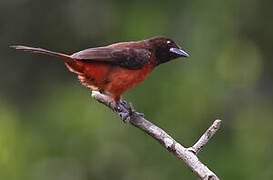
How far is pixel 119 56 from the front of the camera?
6777 mm

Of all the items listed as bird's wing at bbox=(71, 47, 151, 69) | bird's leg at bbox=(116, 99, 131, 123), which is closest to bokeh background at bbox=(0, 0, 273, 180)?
bird's wing at bbox=(71, 47, 151, 69)

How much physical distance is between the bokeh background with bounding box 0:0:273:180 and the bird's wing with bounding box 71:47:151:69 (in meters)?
1.99

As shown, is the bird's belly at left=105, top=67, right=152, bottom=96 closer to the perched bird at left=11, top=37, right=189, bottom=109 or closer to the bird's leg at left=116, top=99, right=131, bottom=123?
the perched bird at left=11, top=37, right=189, bottom=109

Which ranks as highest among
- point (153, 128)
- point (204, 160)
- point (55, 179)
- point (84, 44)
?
point (153, 128)

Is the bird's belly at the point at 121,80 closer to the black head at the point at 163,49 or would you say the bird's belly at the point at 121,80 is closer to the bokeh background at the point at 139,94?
the black head at the point at 163,49

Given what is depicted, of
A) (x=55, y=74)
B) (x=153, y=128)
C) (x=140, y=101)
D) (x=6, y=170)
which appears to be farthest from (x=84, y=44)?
(x=153, y=128)

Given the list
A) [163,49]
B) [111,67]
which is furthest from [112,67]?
[163,49]

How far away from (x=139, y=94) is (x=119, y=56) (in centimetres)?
235

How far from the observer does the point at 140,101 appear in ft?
29.7

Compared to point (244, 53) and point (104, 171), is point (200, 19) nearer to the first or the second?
point (244, 53)

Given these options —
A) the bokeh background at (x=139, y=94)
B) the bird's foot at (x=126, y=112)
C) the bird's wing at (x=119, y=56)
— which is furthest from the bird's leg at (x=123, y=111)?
the bokeh background at (x=139, y=94)

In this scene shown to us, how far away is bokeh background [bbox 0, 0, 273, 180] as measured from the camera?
908cm

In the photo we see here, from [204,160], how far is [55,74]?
8.70 feet

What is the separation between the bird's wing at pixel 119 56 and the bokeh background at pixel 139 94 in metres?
1.99
